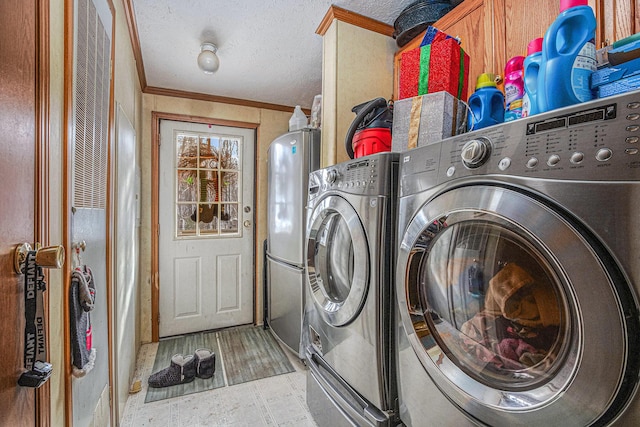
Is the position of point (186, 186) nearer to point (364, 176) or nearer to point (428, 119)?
point (364, 176)

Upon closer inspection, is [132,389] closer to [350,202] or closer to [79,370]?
[79,370]

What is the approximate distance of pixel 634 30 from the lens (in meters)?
0.77

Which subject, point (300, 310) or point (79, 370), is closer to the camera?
point (79, 370)

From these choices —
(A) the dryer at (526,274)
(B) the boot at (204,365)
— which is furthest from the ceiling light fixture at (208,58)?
(B) the boot at (204,365)

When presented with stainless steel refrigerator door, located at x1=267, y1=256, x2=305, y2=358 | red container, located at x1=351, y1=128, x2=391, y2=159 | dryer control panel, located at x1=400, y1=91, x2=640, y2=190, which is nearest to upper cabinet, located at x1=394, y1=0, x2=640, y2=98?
red container, located at x1=351, y1=128, x2=391, y2=159

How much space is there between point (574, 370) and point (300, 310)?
180cm

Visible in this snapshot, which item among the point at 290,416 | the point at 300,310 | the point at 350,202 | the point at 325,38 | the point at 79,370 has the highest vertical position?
the point at 325,38

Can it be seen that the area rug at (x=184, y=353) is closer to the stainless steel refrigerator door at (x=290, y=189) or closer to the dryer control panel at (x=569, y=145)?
the stainless steel refrigerator door at (x=290, y=189)

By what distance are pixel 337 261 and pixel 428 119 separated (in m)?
0.70

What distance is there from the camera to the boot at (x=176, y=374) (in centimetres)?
197

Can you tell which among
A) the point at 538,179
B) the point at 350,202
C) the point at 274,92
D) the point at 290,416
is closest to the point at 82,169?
the point at 350,202

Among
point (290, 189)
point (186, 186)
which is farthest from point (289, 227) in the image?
point (186, 186)

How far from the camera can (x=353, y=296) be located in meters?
1.07

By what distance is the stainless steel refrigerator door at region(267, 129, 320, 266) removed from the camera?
7.11 feet
